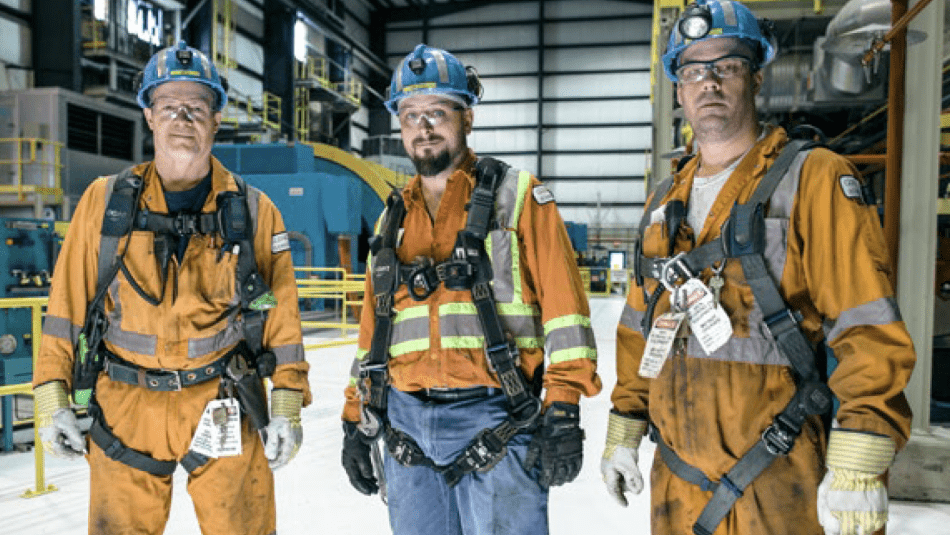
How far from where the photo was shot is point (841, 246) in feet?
5.44

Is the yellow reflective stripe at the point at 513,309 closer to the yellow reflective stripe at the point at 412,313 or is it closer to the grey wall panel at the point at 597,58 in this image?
the yellow reflective stripe at the point at 412,313

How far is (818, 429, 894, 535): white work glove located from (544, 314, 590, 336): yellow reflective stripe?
778mm

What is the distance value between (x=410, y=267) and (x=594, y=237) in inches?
1076

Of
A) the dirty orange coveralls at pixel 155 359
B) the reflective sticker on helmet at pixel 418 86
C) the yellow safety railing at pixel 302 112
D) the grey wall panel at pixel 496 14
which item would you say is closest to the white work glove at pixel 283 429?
the dirty orange coveralls at pixel 155 359

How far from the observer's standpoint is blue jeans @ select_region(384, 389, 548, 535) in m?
2.04

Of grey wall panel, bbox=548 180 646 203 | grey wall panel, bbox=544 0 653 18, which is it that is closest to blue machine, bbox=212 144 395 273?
grey wall panel, bbox=548 180 646 203

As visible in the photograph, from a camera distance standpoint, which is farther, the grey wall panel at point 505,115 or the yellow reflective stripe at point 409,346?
the grey wall panel at point 505,115

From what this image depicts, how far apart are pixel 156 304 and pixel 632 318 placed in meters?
1.61

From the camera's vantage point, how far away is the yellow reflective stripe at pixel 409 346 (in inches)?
84.0

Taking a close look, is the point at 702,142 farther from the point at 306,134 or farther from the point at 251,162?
the point at 306,134

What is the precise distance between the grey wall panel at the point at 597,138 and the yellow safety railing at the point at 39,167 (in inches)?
808

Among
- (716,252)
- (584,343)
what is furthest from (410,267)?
(716,252)

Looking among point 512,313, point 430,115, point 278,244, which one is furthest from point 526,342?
point 278,244

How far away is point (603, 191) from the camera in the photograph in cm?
2950
